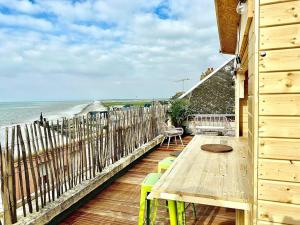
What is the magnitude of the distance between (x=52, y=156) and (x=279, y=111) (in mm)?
2747

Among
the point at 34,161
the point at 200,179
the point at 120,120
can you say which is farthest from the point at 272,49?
the point at 120,120

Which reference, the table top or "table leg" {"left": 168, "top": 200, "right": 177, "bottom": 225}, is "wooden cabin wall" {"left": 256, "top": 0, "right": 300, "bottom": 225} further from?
"table leg" {"left": 168, "top": 200, "right": 177, "bottom": 225}

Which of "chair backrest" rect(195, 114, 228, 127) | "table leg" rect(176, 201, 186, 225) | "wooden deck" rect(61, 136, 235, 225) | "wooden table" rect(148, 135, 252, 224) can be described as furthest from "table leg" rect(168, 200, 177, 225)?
"chair backrest" rect(195, 114, 228, 127)

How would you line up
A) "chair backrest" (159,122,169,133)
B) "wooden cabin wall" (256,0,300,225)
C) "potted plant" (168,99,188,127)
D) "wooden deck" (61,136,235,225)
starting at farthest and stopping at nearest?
"potted plant" (168,99,188,127), "chair backrest" (159,122,169,133), "wooden deck" (61,136,235,225), "wooden cabin wall" (256,0,300,225)

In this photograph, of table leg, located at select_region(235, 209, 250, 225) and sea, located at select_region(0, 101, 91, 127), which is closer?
table leg, located at select_region(235, 209, 250, 225)

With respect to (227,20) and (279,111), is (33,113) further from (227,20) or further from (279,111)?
(279,111)

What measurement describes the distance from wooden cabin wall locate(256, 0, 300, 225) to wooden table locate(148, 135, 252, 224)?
0.97 ft

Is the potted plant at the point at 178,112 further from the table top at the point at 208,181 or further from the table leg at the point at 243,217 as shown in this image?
the table leg at the point at 243,217

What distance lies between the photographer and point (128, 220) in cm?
314

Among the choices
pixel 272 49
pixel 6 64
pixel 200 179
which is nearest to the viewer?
pixel 272 49

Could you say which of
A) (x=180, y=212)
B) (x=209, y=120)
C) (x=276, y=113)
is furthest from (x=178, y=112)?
(x=276, y=113)

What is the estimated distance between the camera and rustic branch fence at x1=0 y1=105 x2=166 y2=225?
2479mm

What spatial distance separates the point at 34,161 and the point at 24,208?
0.54m

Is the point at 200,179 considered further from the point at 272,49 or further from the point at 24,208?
the point at 24,208
